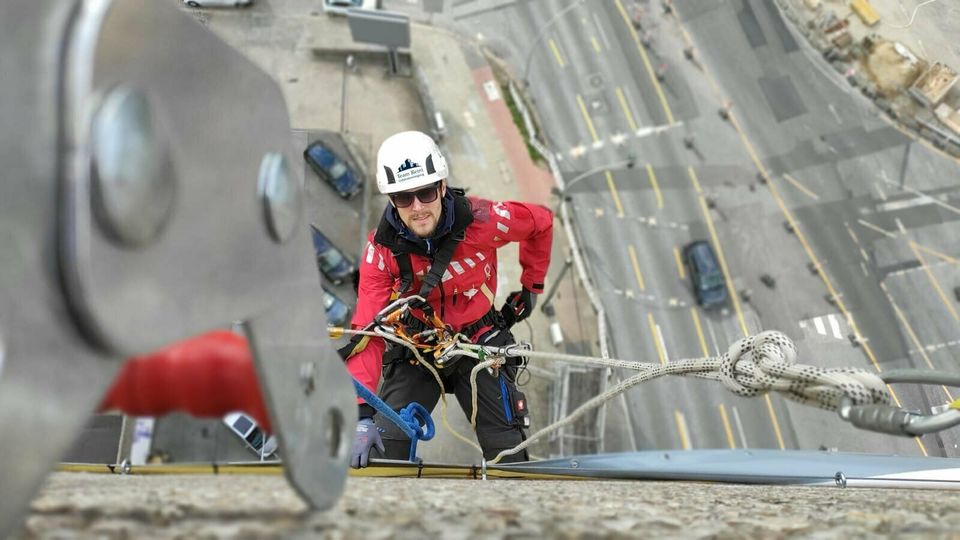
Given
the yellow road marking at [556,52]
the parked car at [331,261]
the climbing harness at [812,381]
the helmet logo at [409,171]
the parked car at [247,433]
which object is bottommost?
the climbing harness at [812,381]

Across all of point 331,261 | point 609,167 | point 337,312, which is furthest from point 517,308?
point 609,167

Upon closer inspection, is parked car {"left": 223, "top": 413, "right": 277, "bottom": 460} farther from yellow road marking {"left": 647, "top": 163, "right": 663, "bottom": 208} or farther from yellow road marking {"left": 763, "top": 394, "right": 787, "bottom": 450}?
yellow road marking {"left": 647, "top": 163, "right": 663, "bottom": 208}

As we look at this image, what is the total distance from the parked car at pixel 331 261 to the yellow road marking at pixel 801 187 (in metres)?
10.8

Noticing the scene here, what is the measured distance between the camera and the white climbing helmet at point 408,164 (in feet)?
16.6

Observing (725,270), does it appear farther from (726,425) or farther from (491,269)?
(491,269)

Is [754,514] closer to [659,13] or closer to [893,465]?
[893,465]

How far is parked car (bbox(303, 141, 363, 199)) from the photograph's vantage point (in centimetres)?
1002

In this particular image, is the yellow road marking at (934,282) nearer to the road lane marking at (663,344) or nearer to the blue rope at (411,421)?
the road lane marking at (663,344)

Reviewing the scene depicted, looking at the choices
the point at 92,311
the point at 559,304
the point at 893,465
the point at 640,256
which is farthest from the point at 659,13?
the point at 92,311

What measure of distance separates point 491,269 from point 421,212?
1.17 metres

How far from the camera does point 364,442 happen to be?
425cm

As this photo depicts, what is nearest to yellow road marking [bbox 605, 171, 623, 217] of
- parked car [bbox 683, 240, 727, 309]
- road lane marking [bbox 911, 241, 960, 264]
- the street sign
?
parked car [bbox 683, 240, 727, 309]

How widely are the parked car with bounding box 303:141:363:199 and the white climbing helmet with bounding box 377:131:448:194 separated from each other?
5165 mm

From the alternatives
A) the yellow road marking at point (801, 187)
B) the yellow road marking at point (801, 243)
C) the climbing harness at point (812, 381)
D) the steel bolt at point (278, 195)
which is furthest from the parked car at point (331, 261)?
the yellow road marking at point (801, 187)
